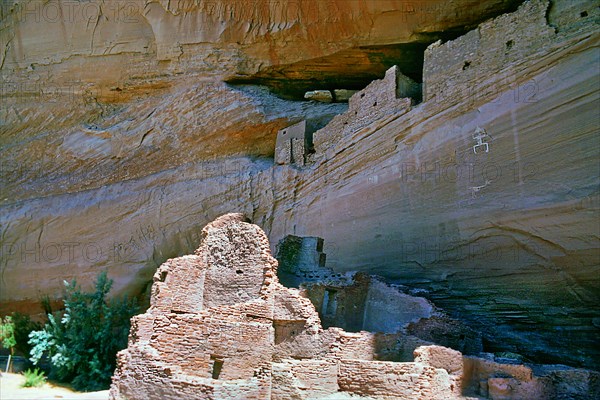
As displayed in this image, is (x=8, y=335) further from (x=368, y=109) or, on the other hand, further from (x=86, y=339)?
(x=368, y=109)

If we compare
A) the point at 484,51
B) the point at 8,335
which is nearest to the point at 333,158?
the point at 484,51

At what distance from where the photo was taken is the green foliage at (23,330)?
19.2 m

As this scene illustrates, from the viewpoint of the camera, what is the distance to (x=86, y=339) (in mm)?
16891

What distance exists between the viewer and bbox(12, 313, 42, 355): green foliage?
19219 millimetres

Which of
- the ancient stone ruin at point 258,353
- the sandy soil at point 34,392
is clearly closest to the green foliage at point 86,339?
the sandy soil at point 34,392

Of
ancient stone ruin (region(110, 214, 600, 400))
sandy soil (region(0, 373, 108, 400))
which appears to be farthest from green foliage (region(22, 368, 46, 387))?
ancient stone ruin (region(110, 214, 600, 400))

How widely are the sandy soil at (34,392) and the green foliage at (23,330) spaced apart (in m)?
2.42

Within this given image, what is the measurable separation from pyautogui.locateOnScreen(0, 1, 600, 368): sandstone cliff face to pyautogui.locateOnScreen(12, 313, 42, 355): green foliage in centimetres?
81

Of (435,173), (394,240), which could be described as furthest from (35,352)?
(435,173)

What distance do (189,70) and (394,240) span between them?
27.8ft

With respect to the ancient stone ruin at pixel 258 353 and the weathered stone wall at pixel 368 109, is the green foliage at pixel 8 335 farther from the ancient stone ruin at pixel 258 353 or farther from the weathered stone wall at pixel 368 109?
the weathered stone wall at pixel 368 109

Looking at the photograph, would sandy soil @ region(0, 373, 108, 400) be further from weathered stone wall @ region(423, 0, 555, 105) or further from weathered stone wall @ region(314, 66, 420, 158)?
weathered stone wall @ region(423, 0, 555, 105)

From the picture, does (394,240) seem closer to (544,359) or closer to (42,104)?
(544,359)

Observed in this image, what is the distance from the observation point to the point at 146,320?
1061cm
